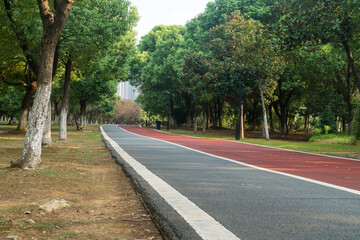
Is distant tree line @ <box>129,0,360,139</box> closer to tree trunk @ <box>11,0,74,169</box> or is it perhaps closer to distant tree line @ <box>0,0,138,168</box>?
distant tree line @ <box>0,0,138,168</box>

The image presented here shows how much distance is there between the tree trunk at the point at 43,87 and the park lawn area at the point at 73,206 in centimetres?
54

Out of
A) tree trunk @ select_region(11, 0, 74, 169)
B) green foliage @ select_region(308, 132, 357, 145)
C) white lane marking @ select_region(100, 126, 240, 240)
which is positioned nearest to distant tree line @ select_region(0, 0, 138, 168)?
tree trunk @ select_region(11, 0, 74, 169)

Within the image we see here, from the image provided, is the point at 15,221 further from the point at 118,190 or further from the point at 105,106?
the point at 105,106

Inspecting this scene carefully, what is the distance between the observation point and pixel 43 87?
8781 mm

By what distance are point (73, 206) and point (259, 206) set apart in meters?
2.65

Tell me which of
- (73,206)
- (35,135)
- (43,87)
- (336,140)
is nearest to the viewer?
(73,206)

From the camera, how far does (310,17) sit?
13.8 metres

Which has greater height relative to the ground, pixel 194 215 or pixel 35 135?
pixel 35 135

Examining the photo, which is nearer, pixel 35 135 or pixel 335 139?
pixel 35 135

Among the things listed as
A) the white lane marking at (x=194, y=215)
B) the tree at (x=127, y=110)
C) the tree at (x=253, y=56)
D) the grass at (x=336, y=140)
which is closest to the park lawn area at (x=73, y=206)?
the white lane marking at (x=194, y=215)

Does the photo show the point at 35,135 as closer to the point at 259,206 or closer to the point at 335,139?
the point at 259,206

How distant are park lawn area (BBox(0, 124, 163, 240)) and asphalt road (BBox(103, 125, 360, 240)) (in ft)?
0.98

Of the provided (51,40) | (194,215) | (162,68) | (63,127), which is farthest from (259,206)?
(162,68)

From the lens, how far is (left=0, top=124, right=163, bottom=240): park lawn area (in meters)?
3.74
